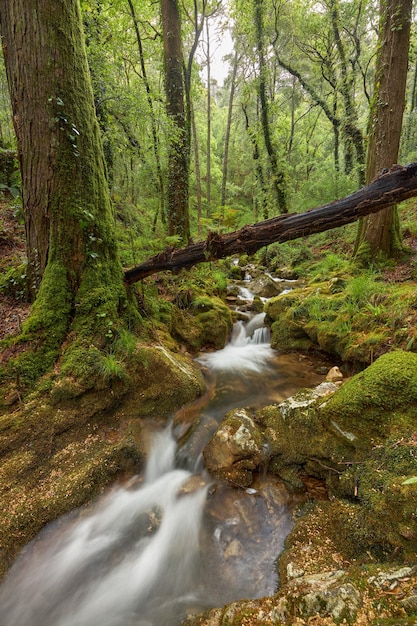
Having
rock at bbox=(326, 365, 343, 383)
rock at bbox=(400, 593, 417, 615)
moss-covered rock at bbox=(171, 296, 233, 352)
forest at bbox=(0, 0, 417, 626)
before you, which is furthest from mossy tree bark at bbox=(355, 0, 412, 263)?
rock at bbox=(400, 593, 417, 615)

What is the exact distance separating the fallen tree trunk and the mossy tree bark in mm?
3695

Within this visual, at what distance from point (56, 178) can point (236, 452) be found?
4.03 m

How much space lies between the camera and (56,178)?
365cm

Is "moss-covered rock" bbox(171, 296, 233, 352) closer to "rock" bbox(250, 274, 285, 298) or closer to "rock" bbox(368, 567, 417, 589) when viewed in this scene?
"rock" bbox(250, 274, 285, 298)

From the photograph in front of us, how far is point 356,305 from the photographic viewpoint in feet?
17.3

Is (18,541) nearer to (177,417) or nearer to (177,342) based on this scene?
(177,417)

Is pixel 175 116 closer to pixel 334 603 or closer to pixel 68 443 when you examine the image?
pixel 68 443

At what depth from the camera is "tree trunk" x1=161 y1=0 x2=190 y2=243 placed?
311 inches

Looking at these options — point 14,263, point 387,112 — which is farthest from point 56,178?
point 387,112

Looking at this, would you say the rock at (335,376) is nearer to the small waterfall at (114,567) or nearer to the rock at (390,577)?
the small waterfall at (114,567)

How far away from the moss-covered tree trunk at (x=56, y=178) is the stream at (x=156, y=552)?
1682 mm

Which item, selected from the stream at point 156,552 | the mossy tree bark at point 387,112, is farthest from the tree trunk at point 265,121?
the stream at point 156,552

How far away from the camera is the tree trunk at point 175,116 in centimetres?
789

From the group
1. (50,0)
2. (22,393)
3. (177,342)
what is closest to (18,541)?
(22,393)
